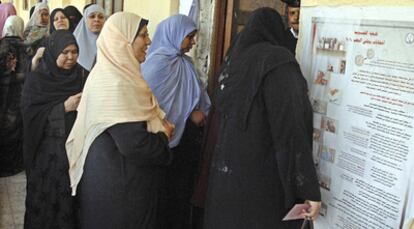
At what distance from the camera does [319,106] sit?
192cm

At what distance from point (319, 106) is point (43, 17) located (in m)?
4.66

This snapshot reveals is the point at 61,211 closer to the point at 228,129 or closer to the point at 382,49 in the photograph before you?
the point at 228,129

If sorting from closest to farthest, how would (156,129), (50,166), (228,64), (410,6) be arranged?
1. (410,6)
2. (228,64)
3. (156,129)
4. (50,166)

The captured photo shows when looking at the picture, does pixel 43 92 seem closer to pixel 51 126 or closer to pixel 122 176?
pixel 51 126

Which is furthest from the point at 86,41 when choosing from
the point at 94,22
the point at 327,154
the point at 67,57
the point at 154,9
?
the point at 327,154

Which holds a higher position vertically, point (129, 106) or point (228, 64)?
point (228, 64)

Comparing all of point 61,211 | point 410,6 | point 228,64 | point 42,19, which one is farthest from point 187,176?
point 42,19

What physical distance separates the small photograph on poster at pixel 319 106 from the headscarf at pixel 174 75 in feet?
4.23

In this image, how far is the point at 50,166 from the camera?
2725mm

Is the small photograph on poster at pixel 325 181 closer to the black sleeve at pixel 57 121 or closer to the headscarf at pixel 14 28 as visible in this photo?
the black sleeve at pixel 57 121

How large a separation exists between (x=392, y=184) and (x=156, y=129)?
118 centimetres

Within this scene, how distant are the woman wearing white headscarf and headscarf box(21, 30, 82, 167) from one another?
80.2 inches

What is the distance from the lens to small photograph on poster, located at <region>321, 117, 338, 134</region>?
182 cm

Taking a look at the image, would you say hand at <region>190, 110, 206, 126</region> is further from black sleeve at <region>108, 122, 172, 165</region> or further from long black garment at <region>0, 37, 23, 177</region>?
long black garment at <region>0, 37, 23, 177</region>
